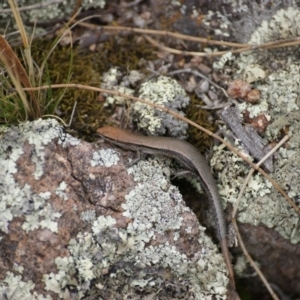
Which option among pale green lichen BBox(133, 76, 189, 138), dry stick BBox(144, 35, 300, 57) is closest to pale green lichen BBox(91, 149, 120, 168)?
pale green lichen BBox(133, 76, 189, 138)

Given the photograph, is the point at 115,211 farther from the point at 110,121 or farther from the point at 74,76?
the point at 74,76

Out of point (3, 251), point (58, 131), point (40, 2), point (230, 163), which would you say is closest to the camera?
point (3, 251)

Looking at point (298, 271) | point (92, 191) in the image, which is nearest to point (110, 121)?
point (92, 191)

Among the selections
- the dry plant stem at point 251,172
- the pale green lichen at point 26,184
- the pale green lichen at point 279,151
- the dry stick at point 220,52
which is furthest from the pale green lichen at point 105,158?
the dry stick at point 220,52

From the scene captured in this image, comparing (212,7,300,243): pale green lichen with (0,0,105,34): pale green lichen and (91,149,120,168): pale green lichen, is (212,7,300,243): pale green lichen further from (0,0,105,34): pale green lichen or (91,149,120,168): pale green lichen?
(0,0,105,34): pale green lichen

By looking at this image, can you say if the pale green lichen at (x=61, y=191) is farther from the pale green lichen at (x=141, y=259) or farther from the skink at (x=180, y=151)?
the skink at (x=180, y=151)

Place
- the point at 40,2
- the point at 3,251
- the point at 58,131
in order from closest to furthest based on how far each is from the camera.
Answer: the point at 3,251 → the point at 58,131 → the point at 40,2

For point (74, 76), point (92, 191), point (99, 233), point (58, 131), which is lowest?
point (99, 233)
